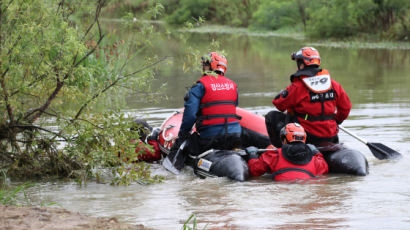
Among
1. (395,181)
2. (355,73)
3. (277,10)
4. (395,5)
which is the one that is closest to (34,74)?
(395,181)

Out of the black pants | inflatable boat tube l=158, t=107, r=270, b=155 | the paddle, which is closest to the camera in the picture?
the black pants

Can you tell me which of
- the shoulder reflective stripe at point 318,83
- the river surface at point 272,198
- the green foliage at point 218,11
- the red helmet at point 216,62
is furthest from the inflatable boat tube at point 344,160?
the green foliage at point 218,11

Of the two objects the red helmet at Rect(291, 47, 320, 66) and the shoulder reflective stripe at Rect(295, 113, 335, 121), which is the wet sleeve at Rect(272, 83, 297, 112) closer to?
the shoulder reflective stripe at Rect(295, 113, 335, 121)

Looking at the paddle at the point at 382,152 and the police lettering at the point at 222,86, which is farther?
the paddle at the point at 382,152

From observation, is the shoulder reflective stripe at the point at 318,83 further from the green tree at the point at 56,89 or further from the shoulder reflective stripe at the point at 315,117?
the green tree at the point at 56,89

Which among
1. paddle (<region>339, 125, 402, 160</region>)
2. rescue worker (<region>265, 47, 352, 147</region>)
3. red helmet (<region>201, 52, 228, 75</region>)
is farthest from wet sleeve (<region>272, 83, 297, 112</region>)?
paddle (<region>339, 125, 402, 160</region>)

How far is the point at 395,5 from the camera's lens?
28688mm

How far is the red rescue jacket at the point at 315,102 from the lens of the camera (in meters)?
7.39

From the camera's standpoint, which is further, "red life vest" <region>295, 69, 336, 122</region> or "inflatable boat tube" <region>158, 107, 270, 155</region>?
"inflatable boat tube" <region>158, 107, 270, 155</region>

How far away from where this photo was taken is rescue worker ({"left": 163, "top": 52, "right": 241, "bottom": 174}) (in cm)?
747

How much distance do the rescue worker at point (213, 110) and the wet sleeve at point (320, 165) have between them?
952 mm

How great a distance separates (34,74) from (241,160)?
7.58 ft

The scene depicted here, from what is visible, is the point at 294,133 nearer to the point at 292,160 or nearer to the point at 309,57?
the point at 292,160

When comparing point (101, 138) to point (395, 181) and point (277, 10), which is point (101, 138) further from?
point (277, 10)
